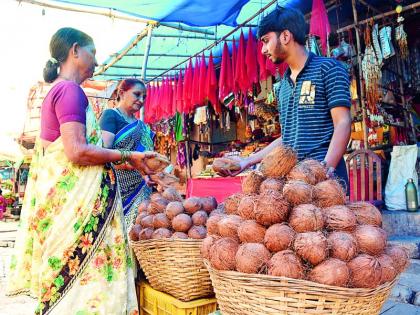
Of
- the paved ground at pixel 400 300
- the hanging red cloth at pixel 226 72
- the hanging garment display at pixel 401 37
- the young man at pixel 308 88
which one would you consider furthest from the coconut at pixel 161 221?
the hanging red cloth at pixel 226 72

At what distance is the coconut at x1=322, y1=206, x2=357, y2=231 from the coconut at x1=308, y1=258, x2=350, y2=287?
0.15 metres

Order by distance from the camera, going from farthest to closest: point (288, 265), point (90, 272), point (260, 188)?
point (90, 272) → point (260, 188) → point (288, 265)

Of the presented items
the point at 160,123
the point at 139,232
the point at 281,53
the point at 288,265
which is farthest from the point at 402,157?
the point at 160,123

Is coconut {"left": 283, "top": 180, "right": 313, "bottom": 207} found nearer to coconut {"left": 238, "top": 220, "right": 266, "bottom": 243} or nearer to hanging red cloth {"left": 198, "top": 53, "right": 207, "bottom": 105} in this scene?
coconut {"left": 238, "top": 220, "right": 266, "bottom": 243}

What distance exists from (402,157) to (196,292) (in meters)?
3.94

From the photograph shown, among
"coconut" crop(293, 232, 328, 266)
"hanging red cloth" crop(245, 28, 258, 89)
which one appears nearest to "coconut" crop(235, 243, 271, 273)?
"coconut" crop(293, 232, 328, 266)

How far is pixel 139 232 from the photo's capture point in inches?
82.3

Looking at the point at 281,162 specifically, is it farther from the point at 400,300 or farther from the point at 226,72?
the point at 226,72

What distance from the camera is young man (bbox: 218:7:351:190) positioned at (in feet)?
6.32

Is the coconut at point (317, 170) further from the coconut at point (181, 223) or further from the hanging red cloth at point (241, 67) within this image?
the hanging red cloth at point (241, 67)

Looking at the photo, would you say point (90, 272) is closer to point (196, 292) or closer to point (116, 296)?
point (116, 296)

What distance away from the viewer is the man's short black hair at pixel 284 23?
196 centimetres

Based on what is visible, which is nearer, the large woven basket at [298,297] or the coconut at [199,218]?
the large woven basket at [298,297]

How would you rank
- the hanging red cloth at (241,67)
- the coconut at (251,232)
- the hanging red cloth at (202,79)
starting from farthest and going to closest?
the hanging red cloth at (202,79) < the hanging red cloth at (241,67) < the coconut at (251,232)
